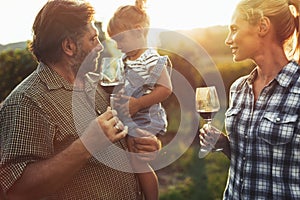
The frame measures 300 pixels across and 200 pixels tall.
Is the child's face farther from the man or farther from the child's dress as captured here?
the man

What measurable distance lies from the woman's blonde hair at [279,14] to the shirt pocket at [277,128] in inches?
12.1

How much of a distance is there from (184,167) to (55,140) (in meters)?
4.37

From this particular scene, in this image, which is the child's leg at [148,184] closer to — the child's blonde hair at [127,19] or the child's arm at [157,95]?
the child's arm at [157,95]

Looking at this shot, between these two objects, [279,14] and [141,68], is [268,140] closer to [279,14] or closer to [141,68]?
[279,14]

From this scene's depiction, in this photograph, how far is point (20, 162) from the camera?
5.81 feet

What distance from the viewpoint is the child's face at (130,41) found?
298 centimetres

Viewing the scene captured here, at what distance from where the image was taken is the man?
5.80 feet

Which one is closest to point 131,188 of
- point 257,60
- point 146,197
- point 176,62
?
point 146,197

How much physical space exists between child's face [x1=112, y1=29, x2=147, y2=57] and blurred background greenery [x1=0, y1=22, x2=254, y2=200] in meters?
2.80

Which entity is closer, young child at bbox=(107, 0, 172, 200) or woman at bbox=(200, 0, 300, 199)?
woman at bbox=(200, 0, 300, 199)

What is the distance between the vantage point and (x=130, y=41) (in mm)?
2988

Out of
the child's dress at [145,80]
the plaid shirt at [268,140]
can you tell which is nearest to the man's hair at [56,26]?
the plaid shirt at [268,140]

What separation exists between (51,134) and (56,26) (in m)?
0.45

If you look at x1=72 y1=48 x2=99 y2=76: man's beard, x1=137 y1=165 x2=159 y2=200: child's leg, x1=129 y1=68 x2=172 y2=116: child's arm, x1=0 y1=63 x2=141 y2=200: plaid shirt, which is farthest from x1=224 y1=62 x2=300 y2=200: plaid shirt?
x1=129 y1=68 x2=172 y2=116: child's arm
